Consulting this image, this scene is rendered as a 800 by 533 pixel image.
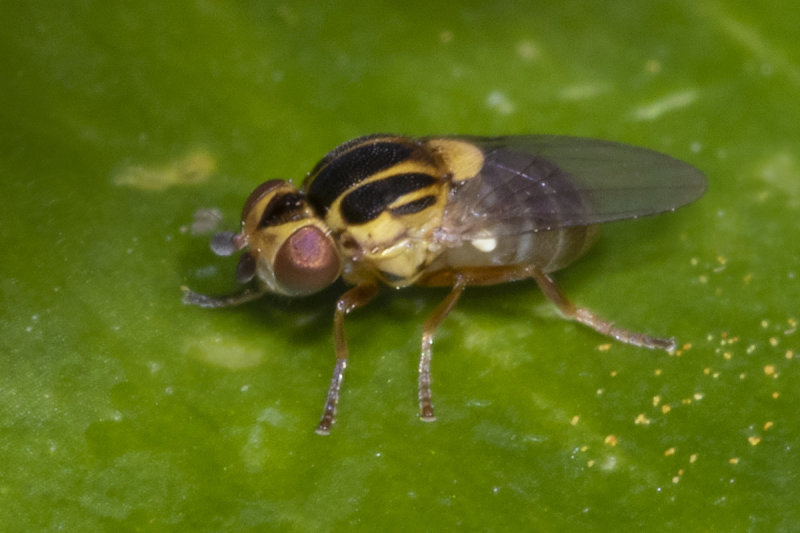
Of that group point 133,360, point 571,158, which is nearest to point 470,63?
point 571,158

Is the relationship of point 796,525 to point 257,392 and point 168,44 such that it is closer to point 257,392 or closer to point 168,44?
point 257,392

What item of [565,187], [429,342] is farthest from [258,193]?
[565,187]

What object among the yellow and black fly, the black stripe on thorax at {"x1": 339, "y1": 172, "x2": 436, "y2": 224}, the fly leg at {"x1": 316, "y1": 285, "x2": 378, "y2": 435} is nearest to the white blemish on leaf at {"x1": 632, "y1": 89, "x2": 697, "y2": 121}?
the yellow and black fly

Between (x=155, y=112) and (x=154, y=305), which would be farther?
(x=155, y=112)

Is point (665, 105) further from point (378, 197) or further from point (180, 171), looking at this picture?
point (180, 171)

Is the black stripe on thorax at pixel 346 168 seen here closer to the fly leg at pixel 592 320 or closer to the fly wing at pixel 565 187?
the fly wing at pixel 565 187

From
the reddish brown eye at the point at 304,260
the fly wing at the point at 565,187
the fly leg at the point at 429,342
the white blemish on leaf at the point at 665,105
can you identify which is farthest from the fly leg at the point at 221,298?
the white blemish on leaf at the point at 665,105
